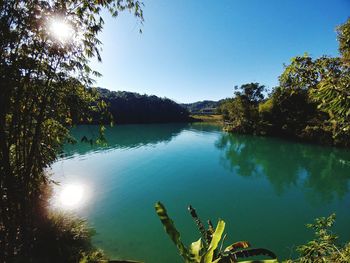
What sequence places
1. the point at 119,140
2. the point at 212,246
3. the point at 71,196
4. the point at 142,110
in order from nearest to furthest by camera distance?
the point at 212,246
the point at 71,196
the point at 119,140
the point at 142,110

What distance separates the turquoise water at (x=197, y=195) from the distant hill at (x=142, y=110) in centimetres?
5147

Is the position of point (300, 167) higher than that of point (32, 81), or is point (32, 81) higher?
point (32, 81)

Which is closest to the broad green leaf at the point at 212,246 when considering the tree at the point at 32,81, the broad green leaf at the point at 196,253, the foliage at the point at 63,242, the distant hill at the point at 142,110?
the broad green leaf at the point at 196,253

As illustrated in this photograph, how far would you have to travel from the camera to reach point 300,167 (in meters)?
20.4

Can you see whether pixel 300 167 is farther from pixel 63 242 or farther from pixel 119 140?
pixel 119 140

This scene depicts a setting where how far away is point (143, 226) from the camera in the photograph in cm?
955

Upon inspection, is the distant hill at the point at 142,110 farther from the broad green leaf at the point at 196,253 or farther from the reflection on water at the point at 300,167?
the broad green leaf at the point at 196,253

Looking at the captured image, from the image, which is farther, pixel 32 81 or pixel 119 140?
pixel 119 140

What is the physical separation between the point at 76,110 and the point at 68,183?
14.6 meters

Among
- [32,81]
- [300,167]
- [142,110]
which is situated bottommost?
[300,167]

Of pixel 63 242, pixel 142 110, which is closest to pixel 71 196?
pixel 63 242

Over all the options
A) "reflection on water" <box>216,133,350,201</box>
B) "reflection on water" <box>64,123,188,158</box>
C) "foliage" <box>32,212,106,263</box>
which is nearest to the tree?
"foliage" <box>32,212,106,263</box>

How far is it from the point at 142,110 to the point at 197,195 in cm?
6937

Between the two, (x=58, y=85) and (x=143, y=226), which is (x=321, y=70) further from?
(x=143, y=226)
